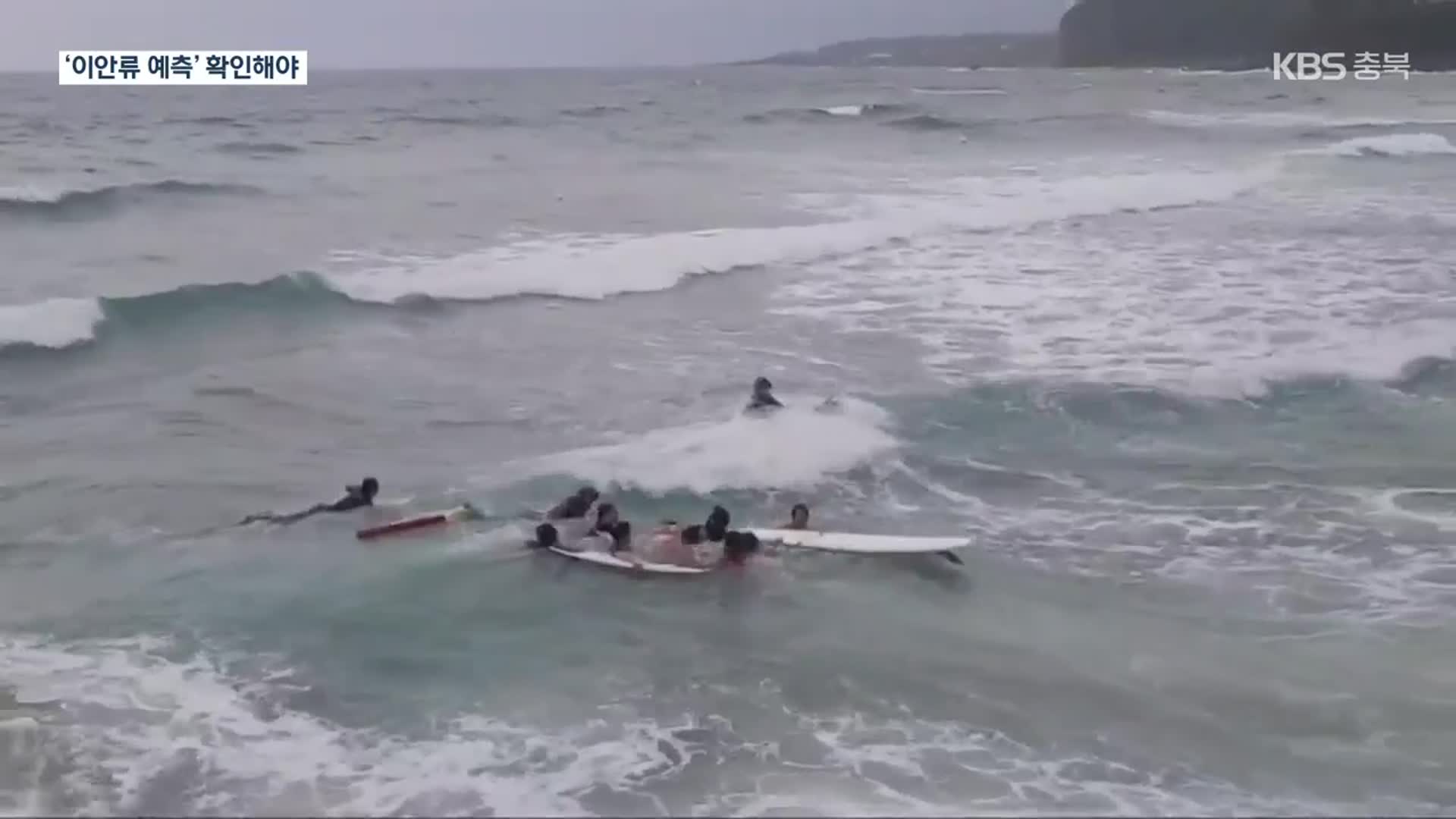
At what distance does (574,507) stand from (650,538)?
753 millimetres

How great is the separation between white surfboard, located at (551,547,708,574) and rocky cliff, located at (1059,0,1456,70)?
9870 centimetres

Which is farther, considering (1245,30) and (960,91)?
(1245,30)

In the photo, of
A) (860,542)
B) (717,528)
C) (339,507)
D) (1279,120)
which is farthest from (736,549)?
(1279,120)

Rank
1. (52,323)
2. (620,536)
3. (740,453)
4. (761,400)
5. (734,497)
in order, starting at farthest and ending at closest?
1. (52,323)
2. (761,400)
3. (740,453)
4. (734,497)
5. (620,536)

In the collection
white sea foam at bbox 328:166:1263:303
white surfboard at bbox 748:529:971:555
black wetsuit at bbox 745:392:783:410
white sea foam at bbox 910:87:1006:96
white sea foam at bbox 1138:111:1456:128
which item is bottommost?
white surfboard at bbox 748:529:971:555

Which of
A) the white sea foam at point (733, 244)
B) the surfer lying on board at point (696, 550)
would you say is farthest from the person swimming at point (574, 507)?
the white sea foam at point (733, 244)

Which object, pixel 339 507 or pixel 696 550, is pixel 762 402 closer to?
pixel 696 550

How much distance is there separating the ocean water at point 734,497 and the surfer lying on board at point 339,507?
186 mm

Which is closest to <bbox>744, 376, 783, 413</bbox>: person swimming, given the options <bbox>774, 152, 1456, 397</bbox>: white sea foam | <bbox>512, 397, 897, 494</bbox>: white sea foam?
<bbox>512, 397, 897, 494</bbox>: white sea foam

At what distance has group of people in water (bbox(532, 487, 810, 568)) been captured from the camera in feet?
38.4

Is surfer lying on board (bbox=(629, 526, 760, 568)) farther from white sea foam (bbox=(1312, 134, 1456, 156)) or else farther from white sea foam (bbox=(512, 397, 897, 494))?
white sea foam (bbox=(1312, 134, 1456, 156))

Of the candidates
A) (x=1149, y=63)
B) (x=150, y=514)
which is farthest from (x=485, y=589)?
(x=1149, y=63)

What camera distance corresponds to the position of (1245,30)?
12575cm

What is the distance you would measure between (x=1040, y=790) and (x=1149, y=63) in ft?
462
